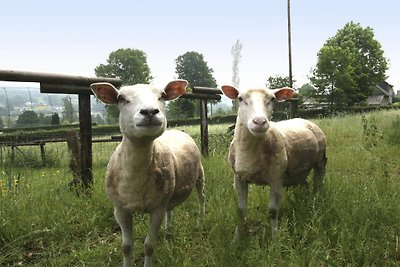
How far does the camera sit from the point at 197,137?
31.9 feet

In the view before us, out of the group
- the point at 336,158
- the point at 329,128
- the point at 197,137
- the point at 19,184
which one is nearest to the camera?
the point at 19,184

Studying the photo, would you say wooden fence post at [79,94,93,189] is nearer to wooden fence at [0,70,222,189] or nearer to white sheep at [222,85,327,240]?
wooden fence at [0,70,222,189]

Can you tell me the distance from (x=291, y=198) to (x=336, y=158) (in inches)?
135

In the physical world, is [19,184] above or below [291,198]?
above

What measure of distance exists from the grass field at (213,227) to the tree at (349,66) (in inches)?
1392

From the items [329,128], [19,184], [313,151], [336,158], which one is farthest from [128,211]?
[329,128]

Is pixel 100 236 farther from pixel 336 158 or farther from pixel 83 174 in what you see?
pixel 336 158

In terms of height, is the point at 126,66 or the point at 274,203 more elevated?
the point at 126,66

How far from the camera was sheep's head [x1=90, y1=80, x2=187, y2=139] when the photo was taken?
8.28ft

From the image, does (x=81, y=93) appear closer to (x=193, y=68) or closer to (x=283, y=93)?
(x=283, y=93)

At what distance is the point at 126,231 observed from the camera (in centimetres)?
311

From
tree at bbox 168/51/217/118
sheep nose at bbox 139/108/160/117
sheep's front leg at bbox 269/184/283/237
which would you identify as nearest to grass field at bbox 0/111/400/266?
sheep's front leg at bbox 269/184/283/237

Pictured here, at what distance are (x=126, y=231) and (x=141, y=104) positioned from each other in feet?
3.81

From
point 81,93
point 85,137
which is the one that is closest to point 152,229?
point 85,137
